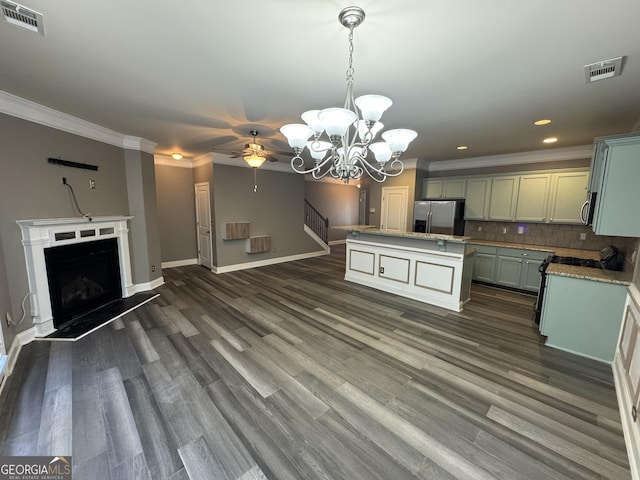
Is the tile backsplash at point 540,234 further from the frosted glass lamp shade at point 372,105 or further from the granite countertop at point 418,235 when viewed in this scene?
the frosted glass lamp shade at point 372,105

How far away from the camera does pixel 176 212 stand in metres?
6.38

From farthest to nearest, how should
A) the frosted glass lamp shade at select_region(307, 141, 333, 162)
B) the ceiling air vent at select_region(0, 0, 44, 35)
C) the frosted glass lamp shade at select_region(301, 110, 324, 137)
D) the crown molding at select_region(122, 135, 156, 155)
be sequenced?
the crown molding at select_region(122, 135, 156, 155)
the frosted glass lamp shade at select_region(307, 141, 333, 162)
the frosted glass lamp shade at select_region(301, 110, 324, 137)
the ceiling air vent at select_region(0, 0, 44, 35)

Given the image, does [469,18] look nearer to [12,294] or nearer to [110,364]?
[110,364]

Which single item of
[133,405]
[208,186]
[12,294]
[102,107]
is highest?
[102,107]

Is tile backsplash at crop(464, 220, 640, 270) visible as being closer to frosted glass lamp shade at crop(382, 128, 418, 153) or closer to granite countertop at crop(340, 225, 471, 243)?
granite countertop at crop(340, 225, 471, 243)

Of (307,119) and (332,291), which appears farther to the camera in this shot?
(332,291)

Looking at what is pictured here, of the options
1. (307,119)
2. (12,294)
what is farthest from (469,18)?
(12,294)

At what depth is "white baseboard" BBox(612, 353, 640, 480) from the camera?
5.07ft

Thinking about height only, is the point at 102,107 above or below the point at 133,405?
above

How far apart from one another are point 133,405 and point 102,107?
10.8ft

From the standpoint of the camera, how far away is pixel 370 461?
1.60m

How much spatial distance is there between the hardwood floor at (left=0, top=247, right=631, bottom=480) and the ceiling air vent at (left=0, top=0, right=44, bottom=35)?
9.07 ft

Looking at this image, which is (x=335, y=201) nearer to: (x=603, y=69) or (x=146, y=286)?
(x=146, y=286)
